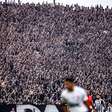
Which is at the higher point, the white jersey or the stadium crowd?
the stadium crowd

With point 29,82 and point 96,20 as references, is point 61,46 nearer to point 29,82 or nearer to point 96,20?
point 96,20

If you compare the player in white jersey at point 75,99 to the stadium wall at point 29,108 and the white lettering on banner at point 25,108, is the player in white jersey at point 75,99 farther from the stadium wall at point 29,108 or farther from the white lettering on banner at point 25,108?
the white lettering on banner at point 25,108

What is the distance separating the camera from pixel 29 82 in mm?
27219

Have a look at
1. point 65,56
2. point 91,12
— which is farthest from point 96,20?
point 65,56

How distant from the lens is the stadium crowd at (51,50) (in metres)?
27.0

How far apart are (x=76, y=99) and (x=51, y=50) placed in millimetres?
25679

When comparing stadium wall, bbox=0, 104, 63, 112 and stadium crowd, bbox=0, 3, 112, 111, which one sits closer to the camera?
stadium wall, bbox=0, 104, 63, 112

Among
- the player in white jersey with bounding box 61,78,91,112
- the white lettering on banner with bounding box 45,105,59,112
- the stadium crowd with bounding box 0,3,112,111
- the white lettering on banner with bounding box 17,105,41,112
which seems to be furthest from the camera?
the stadium crowd with bounding box 0,3,112,111

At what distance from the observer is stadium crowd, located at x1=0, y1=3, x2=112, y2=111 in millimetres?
26953

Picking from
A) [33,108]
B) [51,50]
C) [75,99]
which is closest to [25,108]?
[33,108]

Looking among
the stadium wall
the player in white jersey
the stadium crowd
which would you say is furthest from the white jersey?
the stadium crowd

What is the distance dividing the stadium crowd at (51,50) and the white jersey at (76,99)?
13488mm

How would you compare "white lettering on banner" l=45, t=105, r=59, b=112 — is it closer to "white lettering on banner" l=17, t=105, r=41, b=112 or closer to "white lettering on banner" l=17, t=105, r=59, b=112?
"white lettering on banner" l=17, t=105, r=59, b=112

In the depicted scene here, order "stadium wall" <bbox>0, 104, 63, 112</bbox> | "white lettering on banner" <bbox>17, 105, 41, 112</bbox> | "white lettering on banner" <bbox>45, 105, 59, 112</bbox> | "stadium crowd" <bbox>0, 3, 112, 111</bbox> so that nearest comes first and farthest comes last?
"stadium wall" <bbox>0, 104, 63, 112</bbox> → "white lettering on banner" <bbox>17, 105, 41, 112</bbox> → "white lettering on banner" <bbox>45, 105, 59, 112</bbox> → "stadium crowd" <bbox>0, 3, 112, 111</bbox>
